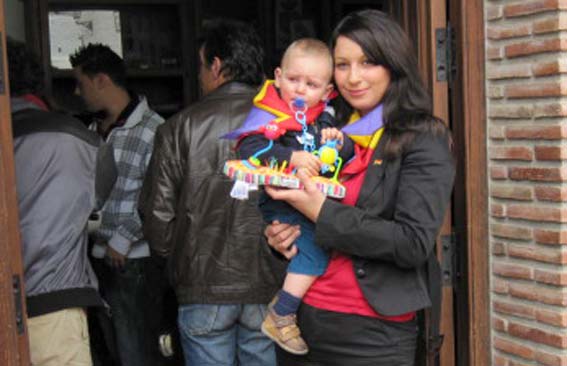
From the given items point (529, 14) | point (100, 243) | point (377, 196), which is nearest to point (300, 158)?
point (377, 196)

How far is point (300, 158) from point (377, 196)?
253 millimetres

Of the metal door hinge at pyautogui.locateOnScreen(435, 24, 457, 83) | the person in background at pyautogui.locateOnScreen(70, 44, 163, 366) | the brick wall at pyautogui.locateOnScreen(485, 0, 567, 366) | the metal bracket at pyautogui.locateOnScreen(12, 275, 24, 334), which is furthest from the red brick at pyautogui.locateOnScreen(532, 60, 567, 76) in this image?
the person in background at pyautogui.locateOnScreen(70, 44, 163, 366)

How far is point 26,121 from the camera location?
3.31 metres

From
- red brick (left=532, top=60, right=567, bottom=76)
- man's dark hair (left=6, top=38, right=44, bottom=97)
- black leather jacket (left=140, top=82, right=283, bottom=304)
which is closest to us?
red brick (left=532, top=60, right=567, bottom=76)

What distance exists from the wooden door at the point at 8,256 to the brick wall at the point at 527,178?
1745mm

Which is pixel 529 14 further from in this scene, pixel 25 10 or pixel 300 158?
pixel 25 10

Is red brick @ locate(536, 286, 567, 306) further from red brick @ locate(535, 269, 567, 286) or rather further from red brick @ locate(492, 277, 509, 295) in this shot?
red brick @ locate(492, 277, 509, 295)

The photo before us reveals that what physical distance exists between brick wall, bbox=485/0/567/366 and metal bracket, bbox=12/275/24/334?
174 cm

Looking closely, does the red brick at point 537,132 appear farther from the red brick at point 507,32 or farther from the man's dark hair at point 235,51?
the man's dark hair at point 235,51

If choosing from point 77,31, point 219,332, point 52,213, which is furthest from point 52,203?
point 77,31

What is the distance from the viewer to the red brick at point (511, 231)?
3.10 metres

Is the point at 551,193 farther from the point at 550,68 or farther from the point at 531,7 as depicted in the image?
the point at 531,7

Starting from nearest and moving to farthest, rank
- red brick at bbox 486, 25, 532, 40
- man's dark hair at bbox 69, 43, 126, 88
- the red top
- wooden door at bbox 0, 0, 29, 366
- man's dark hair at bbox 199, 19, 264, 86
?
the red top
wooden door at bbox 0, 0, 29, 366
red brick at bbox 486, 25, 532, 40
man's dark hair at bbox 199, 19, 264, 86
man's dark hair at bbox 69, 43, 126, 88

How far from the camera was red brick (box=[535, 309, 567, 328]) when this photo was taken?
9.85 ft
